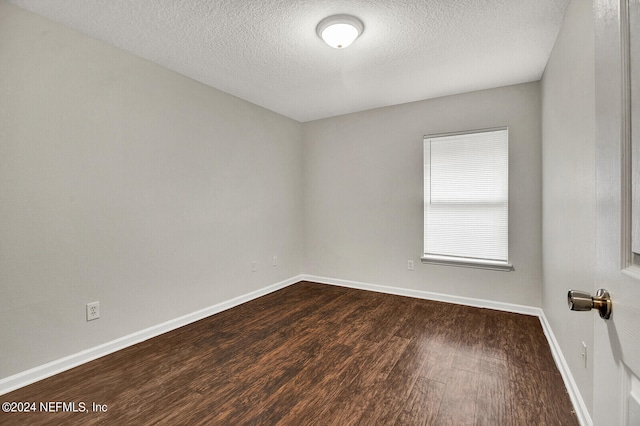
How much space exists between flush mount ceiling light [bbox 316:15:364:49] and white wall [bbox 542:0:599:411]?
131 cm

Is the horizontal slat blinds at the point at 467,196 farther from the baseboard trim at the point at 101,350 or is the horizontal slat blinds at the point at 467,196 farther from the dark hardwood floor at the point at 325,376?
the baseboard trim at the point at 101,350

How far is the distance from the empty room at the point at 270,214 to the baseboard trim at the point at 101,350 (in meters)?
0.02

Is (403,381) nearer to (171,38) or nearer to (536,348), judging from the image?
(536,348)

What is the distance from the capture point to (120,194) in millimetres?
2525

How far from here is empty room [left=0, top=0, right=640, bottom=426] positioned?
167 cm

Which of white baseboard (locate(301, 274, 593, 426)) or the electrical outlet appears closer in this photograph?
white baseboard (locate(301, 274, 593, 426))

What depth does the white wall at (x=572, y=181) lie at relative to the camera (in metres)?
1.56

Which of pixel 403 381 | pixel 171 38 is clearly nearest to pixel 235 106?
pixel 171 38

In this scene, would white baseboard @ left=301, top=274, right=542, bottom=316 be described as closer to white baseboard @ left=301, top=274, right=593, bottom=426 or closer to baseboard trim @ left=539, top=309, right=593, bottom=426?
white baseboard @ left=301, top=274, right=593, bottom=426

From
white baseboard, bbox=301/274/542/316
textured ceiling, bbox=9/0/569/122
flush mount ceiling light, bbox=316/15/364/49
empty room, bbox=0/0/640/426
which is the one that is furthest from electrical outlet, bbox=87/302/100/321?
white baseboard, bbox=301/274/542/316

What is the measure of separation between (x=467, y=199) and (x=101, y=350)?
3.80m

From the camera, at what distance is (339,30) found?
2.19 meters

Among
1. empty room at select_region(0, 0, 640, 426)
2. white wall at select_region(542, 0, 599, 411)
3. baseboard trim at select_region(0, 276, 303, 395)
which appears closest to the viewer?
white wall at select_region(542, 0, 599, 411)

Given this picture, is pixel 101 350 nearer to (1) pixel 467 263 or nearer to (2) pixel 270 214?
(2) pixel 270 214
